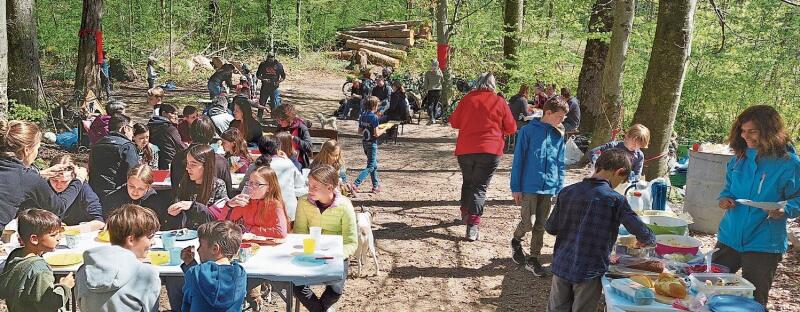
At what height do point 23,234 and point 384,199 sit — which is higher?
point 23,234

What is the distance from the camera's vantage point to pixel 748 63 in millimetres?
14195

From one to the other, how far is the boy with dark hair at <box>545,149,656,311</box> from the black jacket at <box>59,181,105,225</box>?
336 cm

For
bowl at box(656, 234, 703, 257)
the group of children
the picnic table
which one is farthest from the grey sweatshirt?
bowl at box(656, 234, 703, 257)

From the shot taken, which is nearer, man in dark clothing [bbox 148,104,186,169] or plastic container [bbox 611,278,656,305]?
plastic container [bbox 611,278,656,305]

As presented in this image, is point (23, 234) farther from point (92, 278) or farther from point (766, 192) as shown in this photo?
point (766, 192)

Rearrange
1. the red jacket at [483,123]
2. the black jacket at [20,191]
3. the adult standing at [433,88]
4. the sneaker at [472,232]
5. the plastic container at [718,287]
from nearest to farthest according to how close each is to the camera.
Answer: the plastic container at [718,287] < the black jacket at [20,191] < the red jacket at [483,123] < the sneaker at [472,232] < the adult standing at [433,88]

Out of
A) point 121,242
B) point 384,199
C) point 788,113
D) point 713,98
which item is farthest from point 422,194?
point 788,113

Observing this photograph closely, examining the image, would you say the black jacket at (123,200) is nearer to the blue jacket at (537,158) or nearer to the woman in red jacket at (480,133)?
the blue jacket at (537,158)

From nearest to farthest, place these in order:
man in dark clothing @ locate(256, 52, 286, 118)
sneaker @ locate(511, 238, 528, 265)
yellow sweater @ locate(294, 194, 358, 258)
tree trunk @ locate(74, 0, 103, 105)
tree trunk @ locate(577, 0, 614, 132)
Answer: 1. yellow sweater @ locate(294, 194, 358, 258)
2. sneaker @ locate(511, 238, 528, 265)
3. tree trunk @ locate(577, 0, 614, 132)
4. tree trunk @ locate(74, 0, 103, 105)
5. man in dark clothing @ locate(256, 52, 286, 118)

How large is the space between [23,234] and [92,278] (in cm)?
56

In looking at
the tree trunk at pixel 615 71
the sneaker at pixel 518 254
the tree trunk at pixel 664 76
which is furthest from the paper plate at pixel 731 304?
the tree trunk at pixel 615 71

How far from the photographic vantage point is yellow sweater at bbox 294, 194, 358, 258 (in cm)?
486

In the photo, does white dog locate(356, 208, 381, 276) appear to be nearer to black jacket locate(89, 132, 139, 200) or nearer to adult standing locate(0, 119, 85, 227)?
black jacket locate(89, 132, 139, 200)

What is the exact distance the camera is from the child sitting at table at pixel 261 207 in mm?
4691
